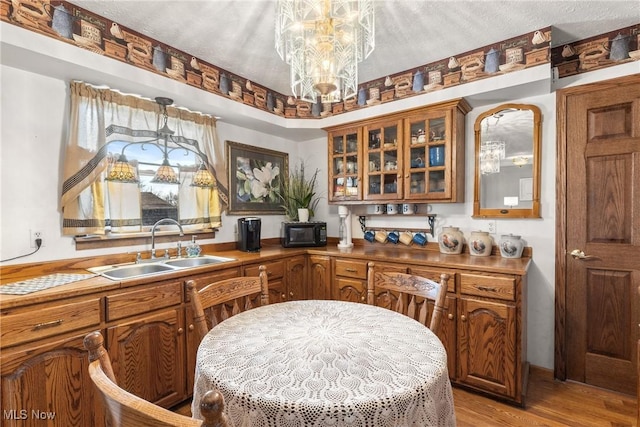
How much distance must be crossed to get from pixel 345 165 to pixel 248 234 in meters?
1.15

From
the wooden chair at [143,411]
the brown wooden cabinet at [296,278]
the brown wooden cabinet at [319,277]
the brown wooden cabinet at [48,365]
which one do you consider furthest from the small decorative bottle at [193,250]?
the wooden chair at [143,411]

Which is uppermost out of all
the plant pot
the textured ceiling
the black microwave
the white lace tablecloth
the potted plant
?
the textured ceiling

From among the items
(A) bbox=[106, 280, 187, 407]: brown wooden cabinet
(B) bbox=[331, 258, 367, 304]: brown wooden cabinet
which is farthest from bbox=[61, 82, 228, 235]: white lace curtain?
(B) bbox=[331, 258, 367, 304]: brown wooden cabinet

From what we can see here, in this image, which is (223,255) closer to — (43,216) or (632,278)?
(43,216)

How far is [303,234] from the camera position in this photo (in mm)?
3049

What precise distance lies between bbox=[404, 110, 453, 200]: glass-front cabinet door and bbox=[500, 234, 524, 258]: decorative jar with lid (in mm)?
535

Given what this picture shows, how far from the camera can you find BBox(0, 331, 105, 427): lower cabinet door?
1318mm

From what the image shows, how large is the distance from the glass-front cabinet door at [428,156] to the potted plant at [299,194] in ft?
3.77

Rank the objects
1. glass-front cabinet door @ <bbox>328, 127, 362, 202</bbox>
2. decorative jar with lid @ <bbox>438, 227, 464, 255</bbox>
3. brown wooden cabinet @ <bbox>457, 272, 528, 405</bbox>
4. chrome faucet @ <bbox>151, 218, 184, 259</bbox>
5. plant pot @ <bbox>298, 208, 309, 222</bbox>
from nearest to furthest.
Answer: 1. brown wooden cabinet @ <bbox>457, 272, 528, 405</bbox>
2. chrome faucet @ <bbox>151, 218, 184, 259</bbox>
3. decorative jar with lid @ <bbox>438, 227, 464, 255</bbox>
4. glass-front cabinet door @ <bbox>328, 127, 362, 202</bbox>
5. plant pot @ <bbox>298, 208, 309, 222</bbox>

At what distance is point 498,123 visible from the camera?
2475mm

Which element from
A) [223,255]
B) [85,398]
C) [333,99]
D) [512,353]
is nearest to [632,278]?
[512,353]

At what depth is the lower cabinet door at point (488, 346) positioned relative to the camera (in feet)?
6.29

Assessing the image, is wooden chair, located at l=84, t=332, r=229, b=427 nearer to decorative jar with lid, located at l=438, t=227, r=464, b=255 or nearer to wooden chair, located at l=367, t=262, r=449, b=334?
wooden chair, located at l=367, t=262, r=449, b=334

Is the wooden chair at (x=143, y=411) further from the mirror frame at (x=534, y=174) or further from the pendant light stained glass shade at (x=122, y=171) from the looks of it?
the mirror frame at (x=534, y=174)
